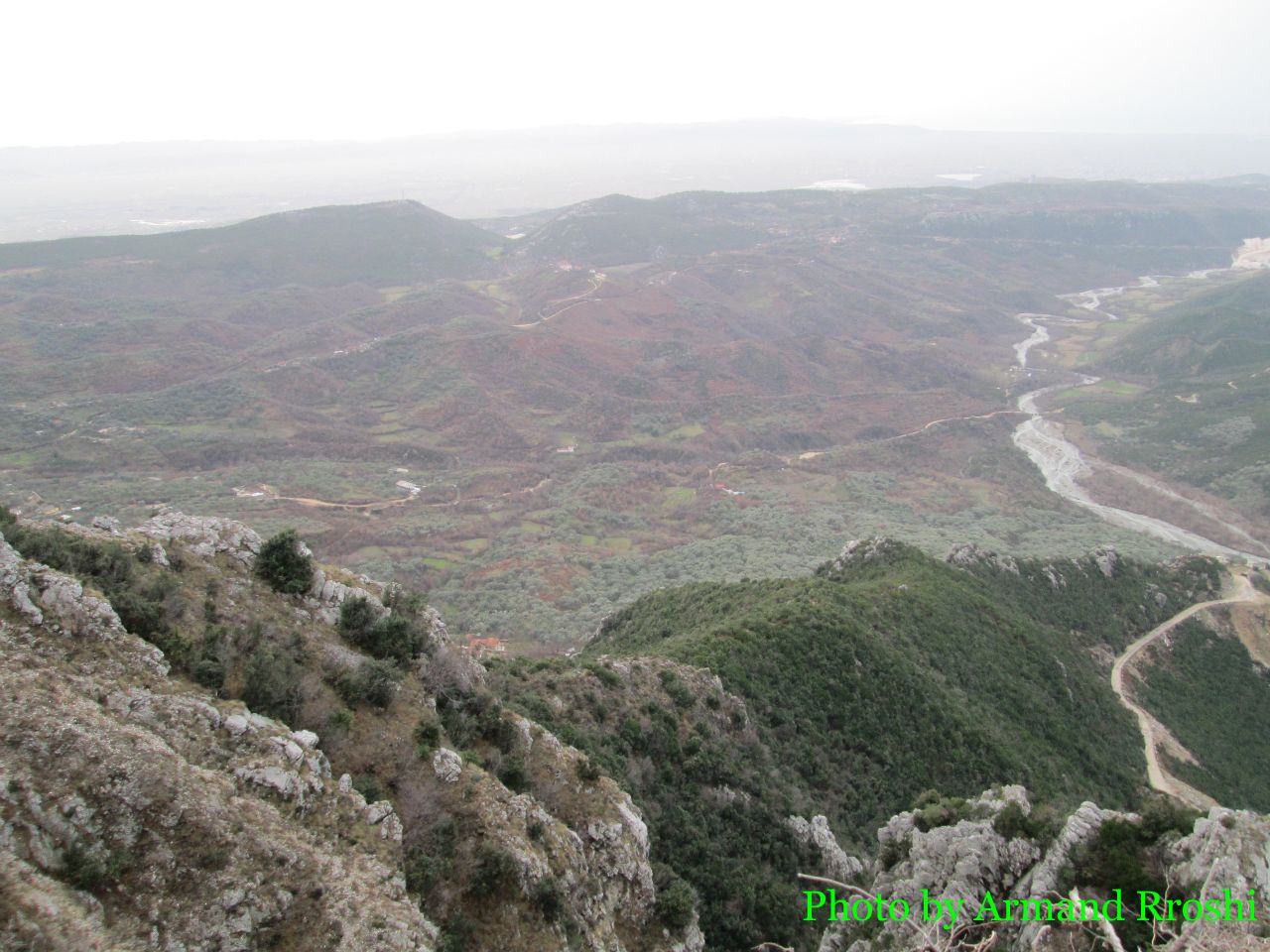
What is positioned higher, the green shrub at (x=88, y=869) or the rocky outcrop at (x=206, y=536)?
the rocky outcrop at (x=206, y=536)

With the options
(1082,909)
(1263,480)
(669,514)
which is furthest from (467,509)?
(1263,480)

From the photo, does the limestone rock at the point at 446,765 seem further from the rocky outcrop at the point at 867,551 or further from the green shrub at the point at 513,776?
the rocky outcrop at the point at 867,551

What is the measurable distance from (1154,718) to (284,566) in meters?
45.5

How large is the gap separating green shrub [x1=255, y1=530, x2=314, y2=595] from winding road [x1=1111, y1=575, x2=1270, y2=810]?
A: 30.0 meters

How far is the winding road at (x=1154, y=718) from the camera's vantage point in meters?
31.9

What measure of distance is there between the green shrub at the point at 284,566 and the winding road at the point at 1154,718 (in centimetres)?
2996

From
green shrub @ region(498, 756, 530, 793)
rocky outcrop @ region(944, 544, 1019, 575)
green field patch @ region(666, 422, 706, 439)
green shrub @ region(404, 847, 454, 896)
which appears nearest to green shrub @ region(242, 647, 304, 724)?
green shrub @ region(404, 847, 454, 896)

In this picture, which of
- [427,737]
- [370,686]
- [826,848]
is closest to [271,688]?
[370,686]

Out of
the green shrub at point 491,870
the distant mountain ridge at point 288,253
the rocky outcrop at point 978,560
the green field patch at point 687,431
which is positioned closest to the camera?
the green shrub at point 491,870

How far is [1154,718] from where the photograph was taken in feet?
124

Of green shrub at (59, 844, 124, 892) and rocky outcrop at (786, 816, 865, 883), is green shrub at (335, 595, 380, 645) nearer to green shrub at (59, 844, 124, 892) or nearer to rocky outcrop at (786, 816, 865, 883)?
green shrub at (59, 844, 124, 892)

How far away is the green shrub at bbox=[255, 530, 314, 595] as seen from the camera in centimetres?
1753

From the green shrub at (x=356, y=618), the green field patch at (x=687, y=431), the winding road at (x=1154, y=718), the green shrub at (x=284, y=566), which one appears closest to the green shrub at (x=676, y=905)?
the green shrub at (x=356, y=618)

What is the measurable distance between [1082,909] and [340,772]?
1371 cm
